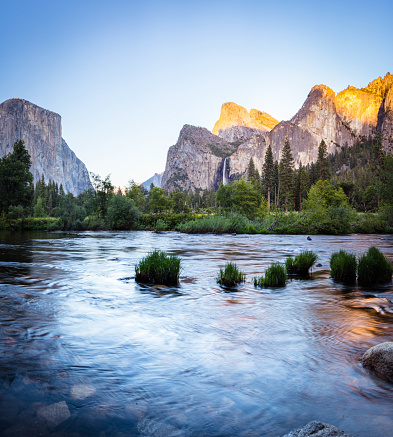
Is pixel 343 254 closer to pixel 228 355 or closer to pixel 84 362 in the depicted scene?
pixel 228 355

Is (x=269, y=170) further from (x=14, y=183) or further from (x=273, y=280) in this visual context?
(x=273, y=280)

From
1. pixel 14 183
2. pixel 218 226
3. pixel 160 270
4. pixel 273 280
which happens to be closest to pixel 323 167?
pixel 218 226

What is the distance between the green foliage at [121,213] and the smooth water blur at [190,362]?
42411 millimetres

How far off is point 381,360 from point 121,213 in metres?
49.6

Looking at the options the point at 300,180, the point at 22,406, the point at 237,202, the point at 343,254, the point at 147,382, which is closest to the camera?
the point at 22,406

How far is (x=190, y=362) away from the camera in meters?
4.77

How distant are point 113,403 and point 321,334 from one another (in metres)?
4.07

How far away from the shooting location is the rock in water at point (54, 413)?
318cm

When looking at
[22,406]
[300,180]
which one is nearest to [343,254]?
[22,406]

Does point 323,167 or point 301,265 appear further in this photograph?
point 323,167

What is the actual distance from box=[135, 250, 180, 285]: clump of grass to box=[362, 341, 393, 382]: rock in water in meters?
7.11

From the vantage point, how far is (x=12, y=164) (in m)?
61.8

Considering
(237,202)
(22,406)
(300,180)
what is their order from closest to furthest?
(22,406) < (237,202) < (300,180)

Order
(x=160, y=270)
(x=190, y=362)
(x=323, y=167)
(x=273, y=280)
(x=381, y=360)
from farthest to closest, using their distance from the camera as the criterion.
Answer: (x=323, y=167) < (x=160, y=270) < (x=273, y=280) < (x=190, y=362) < (x=381, y=360)
